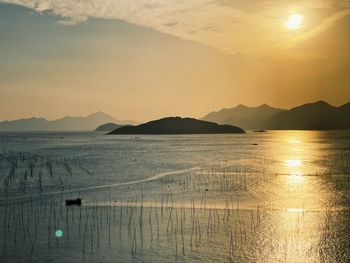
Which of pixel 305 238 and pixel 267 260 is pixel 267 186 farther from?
pixel 267 260

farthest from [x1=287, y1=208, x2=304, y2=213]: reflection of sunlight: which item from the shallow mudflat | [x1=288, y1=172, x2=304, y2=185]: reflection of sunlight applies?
[x1=288, y1=172, x2=304, y2=185]: reflection of sunlight

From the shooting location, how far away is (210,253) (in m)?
28.5

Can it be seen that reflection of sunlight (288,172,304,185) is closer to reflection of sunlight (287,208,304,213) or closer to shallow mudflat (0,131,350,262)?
shallow mudflat (0,131,350,262)

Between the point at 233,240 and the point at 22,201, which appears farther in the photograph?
the point at 22,201

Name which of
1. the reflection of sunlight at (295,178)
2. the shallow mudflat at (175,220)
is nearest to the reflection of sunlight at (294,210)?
the shallow mudflat at (175,220)

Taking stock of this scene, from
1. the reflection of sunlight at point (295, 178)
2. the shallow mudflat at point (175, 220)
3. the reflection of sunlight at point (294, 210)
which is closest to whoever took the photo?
the shallow mudflat at point (175, 220)

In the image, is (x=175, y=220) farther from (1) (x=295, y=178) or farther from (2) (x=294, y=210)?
(1) (x=295, y=178)

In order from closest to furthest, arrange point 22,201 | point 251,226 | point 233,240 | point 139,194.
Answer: point 233,240 < point 251,226 < point 22,201 < point 139,194

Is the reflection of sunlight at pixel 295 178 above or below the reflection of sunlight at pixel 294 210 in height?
below

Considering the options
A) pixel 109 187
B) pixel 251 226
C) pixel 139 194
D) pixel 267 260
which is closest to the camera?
pixel 267 260

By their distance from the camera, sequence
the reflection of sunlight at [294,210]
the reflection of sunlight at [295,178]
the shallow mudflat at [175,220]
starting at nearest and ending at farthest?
the shallow mudflat at [175,220] → the reflection of sunlight at [294,210] → the reflection of sunlight at [295,178]

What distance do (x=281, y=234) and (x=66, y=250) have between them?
18.1 metres

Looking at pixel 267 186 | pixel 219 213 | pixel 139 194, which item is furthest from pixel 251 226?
pixel 267 186

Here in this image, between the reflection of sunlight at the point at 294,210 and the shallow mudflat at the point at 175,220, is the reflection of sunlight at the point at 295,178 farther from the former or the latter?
the reflection of sunlight at the point at 294,210
